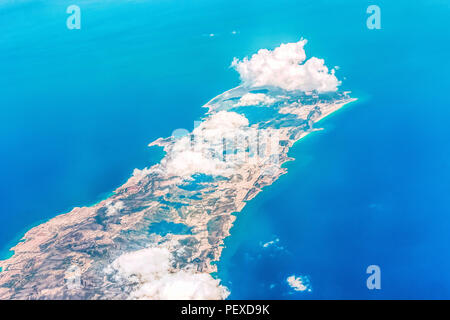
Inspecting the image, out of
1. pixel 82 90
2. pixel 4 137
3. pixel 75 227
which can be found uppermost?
pixel 82 90

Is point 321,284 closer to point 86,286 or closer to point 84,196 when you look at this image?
point 86,286

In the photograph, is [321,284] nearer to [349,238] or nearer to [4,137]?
[349,238]

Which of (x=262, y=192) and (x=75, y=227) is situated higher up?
(x=262, y=192)

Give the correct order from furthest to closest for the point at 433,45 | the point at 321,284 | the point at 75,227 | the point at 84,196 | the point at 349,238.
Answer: the point at 433,45, the point at 84,196, the point at 75,227, the point at 349,238, the point at 321,284

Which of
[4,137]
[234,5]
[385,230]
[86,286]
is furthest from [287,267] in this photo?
[234,5]
